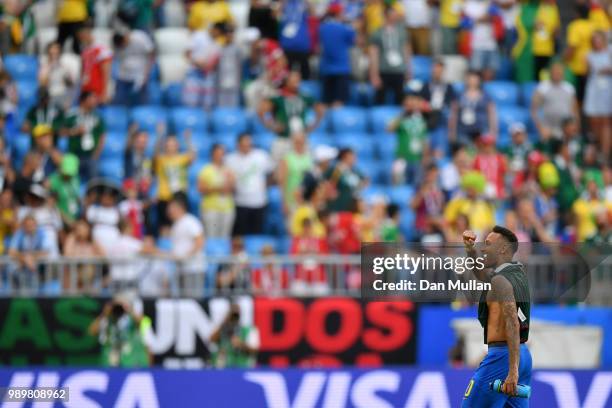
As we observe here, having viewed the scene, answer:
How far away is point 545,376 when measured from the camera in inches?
546

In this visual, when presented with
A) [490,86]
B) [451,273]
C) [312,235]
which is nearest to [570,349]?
[312,235]

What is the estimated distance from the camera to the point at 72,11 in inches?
807

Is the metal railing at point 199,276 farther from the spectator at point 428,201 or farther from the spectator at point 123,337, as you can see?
the spectator at point 428,201

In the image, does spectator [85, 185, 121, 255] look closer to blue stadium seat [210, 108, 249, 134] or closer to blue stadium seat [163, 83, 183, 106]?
blue stadium seat [210, 108, 249, 134]

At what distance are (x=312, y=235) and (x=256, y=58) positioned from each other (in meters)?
3.43

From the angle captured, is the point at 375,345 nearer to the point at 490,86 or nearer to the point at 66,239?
the point at 66,239

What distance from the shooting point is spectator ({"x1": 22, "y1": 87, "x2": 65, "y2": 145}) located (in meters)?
19.2

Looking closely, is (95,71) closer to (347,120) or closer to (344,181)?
(347,120)

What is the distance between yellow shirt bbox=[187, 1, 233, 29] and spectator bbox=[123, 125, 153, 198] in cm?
229

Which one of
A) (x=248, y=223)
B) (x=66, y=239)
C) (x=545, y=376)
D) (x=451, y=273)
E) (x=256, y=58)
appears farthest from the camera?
(x=256, y=58)

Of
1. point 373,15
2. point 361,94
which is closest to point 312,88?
point 361,94

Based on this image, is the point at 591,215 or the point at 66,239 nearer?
the point at 66,239

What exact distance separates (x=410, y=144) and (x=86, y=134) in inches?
157

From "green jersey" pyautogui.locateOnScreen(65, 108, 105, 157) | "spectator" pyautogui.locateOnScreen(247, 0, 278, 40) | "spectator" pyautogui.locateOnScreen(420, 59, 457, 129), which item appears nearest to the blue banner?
"green jersey" pyautogui.locateOnScreen(65, 108, 105, 157)
